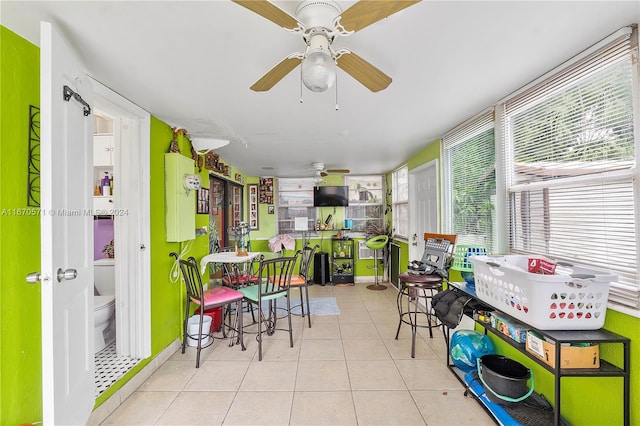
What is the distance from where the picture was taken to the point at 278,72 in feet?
4.40

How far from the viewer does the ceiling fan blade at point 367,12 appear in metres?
0.91

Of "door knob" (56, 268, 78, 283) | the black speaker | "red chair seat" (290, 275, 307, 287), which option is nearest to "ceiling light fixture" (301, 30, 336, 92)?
"door knob" (56, 268, 78, 283)

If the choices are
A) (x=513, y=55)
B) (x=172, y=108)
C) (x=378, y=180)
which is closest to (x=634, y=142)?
(x=513, y=55)

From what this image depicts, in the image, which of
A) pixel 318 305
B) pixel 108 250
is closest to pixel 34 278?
pixel 108 250

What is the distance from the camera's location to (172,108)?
7.19 feet

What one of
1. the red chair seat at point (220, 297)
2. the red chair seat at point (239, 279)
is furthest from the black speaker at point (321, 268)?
the red chair seat at point (220, 297)

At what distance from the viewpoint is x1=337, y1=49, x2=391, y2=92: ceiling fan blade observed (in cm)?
124

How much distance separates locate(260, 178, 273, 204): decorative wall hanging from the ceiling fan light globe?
15.6 feet

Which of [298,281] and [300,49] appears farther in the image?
[298,281]

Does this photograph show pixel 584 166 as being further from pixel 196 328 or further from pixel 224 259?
pixel 196 328

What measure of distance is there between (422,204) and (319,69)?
3.26m

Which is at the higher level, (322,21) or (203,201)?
(322,21)

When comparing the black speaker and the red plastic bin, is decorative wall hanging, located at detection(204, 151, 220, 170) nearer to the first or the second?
the red plastic bin

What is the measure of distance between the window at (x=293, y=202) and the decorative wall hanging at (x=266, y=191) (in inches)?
7.5
